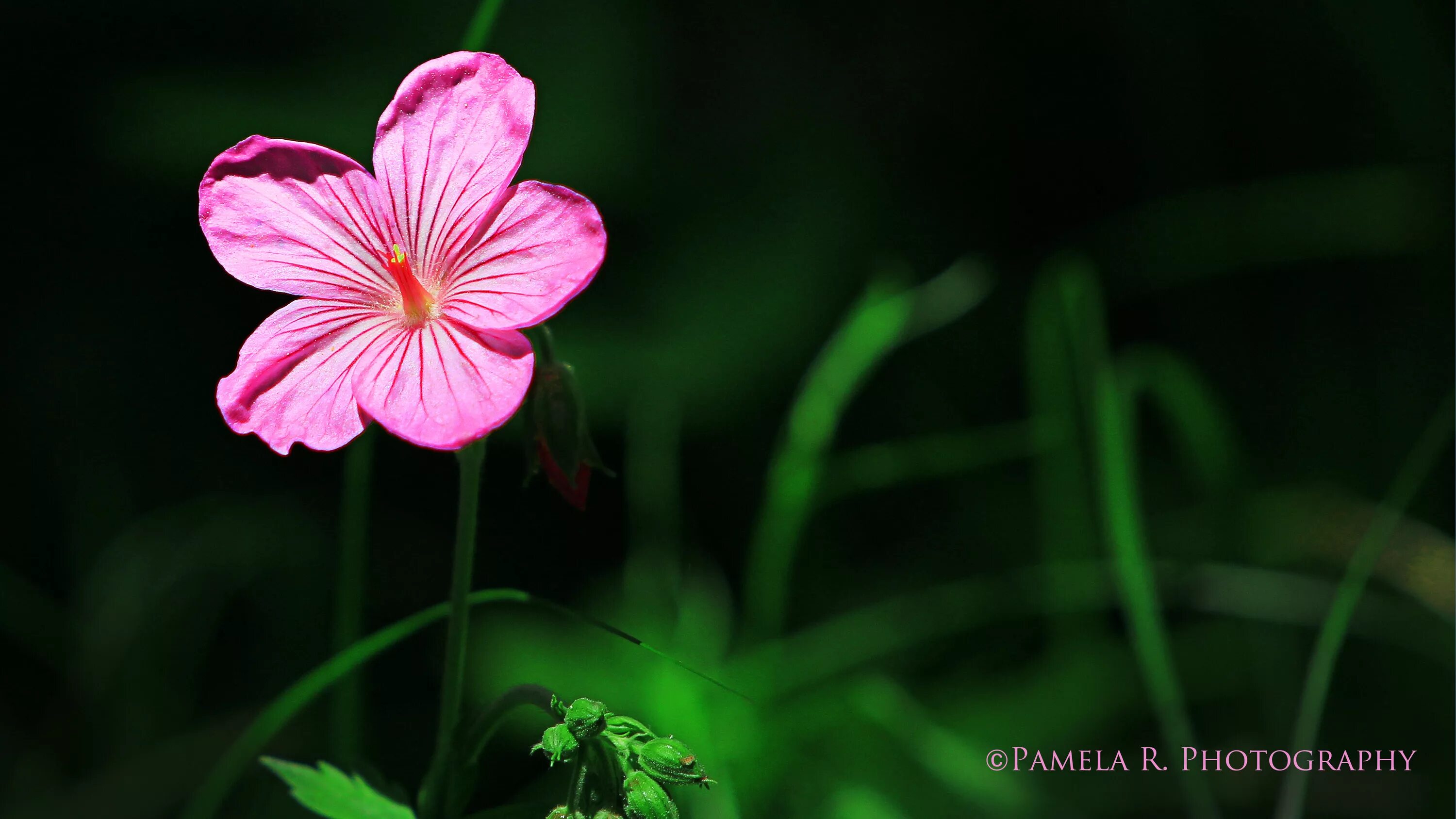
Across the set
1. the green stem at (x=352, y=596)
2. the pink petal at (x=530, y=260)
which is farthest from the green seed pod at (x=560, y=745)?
the green stem at (x=352, y=596)

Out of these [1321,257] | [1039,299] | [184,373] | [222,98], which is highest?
[1321,257]

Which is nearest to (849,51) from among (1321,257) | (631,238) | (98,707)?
(631,238)

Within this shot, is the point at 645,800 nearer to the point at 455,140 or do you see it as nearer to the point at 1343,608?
the point at 455,140

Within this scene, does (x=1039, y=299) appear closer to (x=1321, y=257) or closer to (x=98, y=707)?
(x=1321, y=257)

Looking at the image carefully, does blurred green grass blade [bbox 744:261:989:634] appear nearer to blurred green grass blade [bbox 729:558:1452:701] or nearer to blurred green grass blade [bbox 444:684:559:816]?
blurred green grass blade [bbox 729:558:1452:701]

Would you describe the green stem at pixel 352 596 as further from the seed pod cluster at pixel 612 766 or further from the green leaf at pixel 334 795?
the seed pod cluster at pixel 612 766

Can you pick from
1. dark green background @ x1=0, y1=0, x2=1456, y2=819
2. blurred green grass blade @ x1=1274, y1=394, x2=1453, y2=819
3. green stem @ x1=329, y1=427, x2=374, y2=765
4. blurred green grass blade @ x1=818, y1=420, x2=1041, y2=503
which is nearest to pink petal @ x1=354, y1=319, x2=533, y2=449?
green stem @ x1=329, y1=427, x2=374, y2=765
